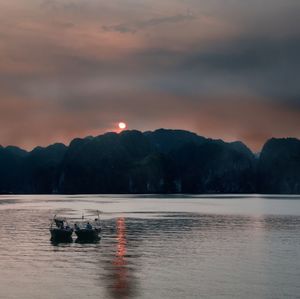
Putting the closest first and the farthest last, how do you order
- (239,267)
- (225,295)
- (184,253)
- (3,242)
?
(225,295)
(239,267)
(184,253)
(3,242)

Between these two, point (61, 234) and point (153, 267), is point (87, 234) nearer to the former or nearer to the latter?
point (61, 234)

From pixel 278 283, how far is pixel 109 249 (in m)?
35.3

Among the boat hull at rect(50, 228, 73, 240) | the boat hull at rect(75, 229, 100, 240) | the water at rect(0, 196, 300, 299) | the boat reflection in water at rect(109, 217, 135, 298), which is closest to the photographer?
the boat reflection in water at rect(109, 217, 135, 298)

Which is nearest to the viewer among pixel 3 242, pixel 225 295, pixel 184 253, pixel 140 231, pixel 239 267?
pixel 225 295

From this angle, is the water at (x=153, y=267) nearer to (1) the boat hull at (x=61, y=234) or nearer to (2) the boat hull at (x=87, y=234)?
(2) the boat hull at (x=87, y=234)

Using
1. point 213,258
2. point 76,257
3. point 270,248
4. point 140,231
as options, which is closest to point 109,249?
point 76,257

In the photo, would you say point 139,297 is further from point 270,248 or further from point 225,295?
point 270,248

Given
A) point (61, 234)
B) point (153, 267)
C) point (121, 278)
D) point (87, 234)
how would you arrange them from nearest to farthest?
point (121, 278)
point (153, 267)
point (87, 234)
point (61, 234)

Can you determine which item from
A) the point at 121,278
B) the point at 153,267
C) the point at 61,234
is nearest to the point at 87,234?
the point at 61,234

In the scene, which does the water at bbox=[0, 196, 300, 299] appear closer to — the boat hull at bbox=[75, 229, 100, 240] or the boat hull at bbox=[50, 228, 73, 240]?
the boat hull at bbox=[75, 229, 100, 240]

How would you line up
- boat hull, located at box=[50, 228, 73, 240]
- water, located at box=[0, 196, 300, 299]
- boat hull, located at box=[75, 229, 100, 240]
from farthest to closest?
boat hull, located at box=[50, 228, 73, 240], boat hull, located at box=[75, 229, 100, 240], water, located at box=[0, 196, 300, 299]

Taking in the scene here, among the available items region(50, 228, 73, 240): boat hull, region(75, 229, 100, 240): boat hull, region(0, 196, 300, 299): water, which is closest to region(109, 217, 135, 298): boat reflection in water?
region(0, 196, 300, 299): water

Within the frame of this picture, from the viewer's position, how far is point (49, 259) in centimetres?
7288

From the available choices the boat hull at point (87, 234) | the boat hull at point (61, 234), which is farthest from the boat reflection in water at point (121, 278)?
the boat hull at point (61, 234)
